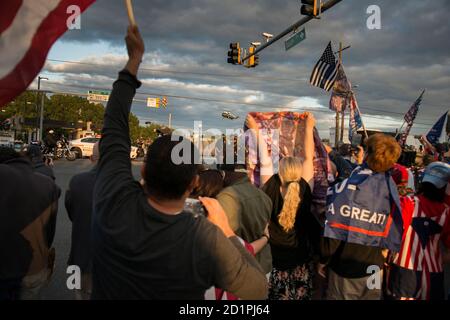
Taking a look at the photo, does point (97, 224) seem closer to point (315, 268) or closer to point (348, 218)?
point (348, 218)

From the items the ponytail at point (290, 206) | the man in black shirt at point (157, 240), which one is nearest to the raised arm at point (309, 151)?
the ponytail at point (290, 206)

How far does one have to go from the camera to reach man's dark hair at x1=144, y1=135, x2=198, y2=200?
1663mm

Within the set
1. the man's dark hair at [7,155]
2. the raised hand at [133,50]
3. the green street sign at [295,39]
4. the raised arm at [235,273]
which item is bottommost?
the raised arm at [235,273]

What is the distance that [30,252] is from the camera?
117 inches

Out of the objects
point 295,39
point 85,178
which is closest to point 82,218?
point 85,178

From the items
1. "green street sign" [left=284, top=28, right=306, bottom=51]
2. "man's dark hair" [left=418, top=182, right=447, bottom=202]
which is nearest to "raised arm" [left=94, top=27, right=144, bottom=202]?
"man's dark hair" [left=418, top=182, right=447, bottom=202]

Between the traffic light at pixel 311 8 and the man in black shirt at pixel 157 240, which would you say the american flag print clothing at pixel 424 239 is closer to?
the man in black shirt at pixel 157 240

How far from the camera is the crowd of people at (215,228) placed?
1.64 m

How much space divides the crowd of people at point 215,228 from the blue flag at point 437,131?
673 centimetres

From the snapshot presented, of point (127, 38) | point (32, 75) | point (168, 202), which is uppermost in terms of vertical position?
point (127, 38)

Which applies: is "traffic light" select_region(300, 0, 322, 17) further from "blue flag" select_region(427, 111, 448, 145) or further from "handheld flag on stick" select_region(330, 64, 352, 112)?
"blue flag" select_region(427, 111, 448, 145)

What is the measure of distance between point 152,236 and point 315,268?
8.36 ft
